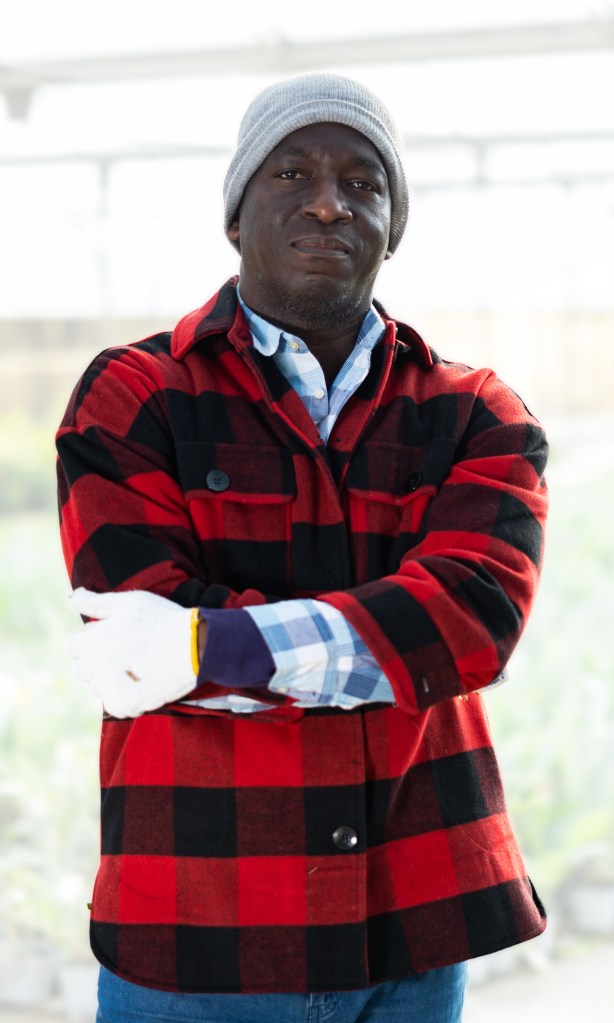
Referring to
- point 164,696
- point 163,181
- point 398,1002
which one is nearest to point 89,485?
point 164,696

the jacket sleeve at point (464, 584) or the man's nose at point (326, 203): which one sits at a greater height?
the man's nose at point (326, 203)

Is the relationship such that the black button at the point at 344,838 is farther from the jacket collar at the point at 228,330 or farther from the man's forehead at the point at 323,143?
the man's forehead at the point at 323,143

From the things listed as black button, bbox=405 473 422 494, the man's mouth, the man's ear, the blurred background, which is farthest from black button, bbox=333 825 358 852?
the blurred background

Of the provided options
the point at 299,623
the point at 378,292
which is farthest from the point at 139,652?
the point at 378,292

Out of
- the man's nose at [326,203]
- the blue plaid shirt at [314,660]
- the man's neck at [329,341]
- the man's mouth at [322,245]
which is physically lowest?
the blue plaid shirt at [314,660]

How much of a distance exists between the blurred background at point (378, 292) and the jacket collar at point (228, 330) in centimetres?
154

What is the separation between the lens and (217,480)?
1280mm

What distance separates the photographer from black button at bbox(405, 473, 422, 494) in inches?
52.4

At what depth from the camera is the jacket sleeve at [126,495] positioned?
3.96ft

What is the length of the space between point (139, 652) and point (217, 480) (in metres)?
0.22

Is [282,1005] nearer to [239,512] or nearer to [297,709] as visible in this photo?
[297,709]

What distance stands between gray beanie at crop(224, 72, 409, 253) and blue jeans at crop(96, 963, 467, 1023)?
91 centimetres

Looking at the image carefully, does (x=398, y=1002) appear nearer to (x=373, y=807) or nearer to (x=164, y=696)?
(x=373, y=807)

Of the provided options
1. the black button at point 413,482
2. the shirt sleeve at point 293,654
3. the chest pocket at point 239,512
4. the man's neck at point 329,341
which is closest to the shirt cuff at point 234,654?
the shirt sleeve at point 293,654
